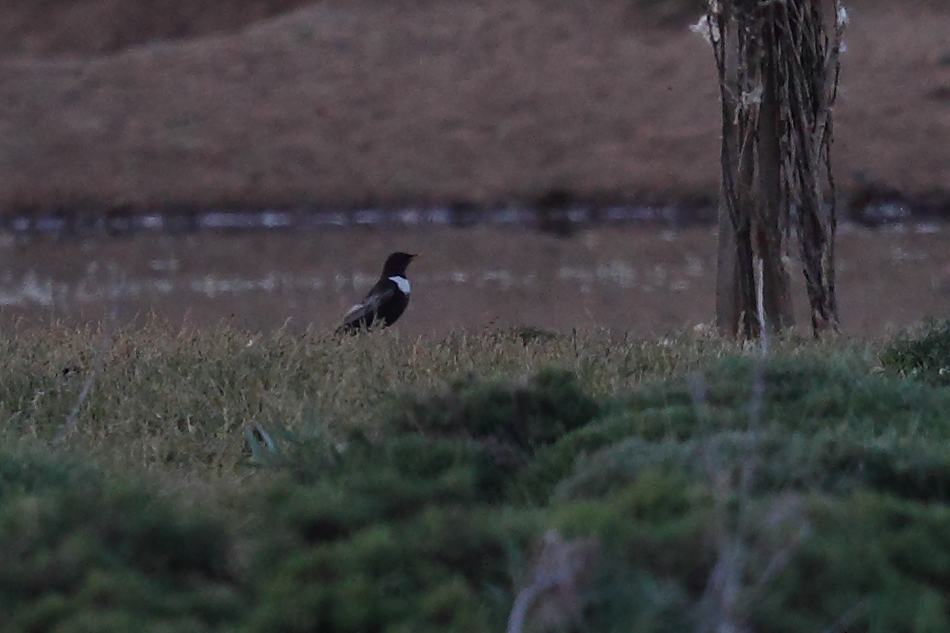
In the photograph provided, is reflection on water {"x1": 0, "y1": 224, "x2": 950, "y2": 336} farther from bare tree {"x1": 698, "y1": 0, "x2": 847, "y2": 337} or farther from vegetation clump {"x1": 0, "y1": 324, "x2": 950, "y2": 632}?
vegetation clump {"x1": 0, "y1": 324, "x2": 950, "y2": 632}

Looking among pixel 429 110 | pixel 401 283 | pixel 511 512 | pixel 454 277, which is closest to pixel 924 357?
pixel 511 512

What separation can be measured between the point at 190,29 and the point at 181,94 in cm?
963

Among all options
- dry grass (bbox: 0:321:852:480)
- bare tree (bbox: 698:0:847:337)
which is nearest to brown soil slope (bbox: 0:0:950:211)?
bare tree (bbox: 698:0:847:337)

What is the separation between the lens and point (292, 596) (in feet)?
9.68

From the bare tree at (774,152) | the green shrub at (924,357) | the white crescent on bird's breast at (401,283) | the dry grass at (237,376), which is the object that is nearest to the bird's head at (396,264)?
the white crescent on bird's breast at (401,283)

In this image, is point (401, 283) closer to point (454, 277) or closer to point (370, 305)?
point (370, 305)

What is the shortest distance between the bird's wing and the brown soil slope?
13.0m

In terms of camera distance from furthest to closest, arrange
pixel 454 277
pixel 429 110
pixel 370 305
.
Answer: pixel 429 110, pixel 454 277, pixel 370 305

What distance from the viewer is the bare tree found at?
725 centimetres

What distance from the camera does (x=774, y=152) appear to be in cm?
733

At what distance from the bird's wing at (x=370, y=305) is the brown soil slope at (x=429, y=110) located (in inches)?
511

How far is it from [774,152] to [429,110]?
18435 millimetres

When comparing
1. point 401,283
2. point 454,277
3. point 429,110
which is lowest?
point 454,277

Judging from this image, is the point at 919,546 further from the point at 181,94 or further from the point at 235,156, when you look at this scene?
the point at 181,94
